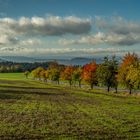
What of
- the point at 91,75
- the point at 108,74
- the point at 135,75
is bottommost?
the point at 91,75

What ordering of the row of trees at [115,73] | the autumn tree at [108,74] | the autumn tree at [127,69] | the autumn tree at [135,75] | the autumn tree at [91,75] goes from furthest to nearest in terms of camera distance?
the autumn tree at [91,75] < the autumn tree at [108,74] < the autumn tree at [127,69] < the row of trees at [115,73] < the autumn tree at [135,75]

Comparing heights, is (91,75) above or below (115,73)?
below

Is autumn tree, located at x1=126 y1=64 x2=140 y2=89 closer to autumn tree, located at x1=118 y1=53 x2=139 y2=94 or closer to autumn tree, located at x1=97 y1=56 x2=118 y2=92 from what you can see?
autumn tree, located at x1=118 y1=53 x2=139 y2=94

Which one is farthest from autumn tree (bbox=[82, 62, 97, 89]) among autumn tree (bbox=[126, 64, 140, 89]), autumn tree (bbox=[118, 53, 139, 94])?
autumn tree (bbox=[126, 64, 140, 89])

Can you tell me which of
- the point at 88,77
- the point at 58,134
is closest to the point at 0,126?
the point at 58,134

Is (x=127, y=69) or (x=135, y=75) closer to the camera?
(x=135, y=75)

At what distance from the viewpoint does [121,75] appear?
311ft

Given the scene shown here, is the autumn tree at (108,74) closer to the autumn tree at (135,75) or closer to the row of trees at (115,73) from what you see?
the row of trees at (115,73)

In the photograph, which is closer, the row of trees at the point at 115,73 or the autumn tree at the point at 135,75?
the autumn tree at the point at 135,75

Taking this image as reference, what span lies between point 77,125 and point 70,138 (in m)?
7.16

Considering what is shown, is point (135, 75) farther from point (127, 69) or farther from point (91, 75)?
point (91, 75)

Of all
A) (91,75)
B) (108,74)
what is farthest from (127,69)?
(91,75)

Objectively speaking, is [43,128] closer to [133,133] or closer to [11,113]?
[133,133]

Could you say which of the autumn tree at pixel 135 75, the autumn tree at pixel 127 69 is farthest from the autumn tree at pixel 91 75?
the autumn tree at pixel 135 75
